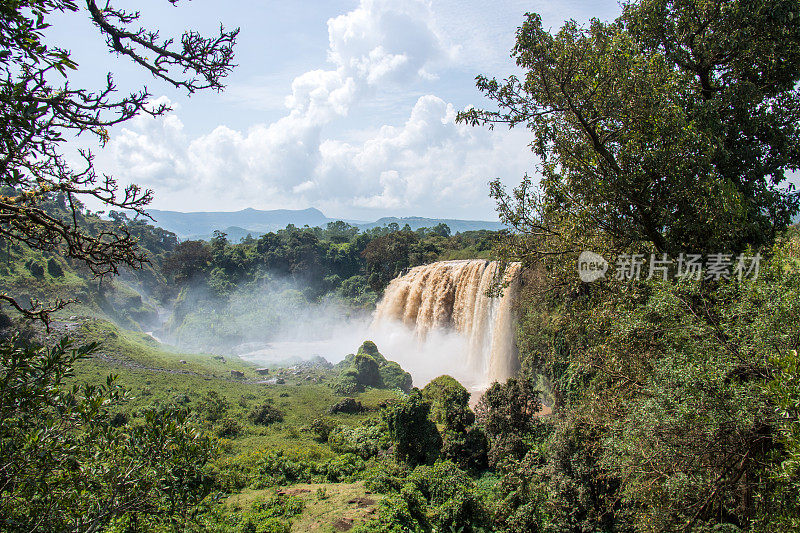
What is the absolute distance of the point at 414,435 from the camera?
538 inches

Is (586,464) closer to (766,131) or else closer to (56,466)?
(766,131)

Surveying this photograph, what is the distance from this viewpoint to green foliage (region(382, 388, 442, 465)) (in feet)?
44.3

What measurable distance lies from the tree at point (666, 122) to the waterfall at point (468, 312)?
33.6 ft

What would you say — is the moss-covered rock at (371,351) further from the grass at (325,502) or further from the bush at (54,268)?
the bush at (54,268)

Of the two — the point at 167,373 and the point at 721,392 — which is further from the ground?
the point at 721,392

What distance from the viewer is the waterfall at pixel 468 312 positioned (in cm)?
2153

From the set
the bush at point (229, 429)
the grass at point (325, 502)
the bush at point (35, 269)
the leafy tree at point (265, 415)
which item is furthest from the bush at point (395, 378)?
the bush at point (35, 269)

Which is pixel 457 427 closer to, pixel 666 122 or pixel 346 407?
pixel 346 407

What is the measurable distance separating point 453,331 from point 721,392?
2234 centimetres

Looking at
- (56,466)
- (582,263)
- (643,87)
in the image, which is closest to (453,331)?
(582,263)

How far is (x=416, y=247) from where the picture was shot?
42.4 m

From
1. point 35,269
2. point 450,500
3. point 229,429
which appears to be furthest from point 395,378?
point 35,269

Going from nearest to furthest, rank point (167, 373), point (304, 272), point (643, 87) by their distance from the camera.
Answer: point (643, 87) → point (167, 373) → point (304, 272)

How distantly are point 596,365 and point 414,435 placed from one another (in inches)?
314
